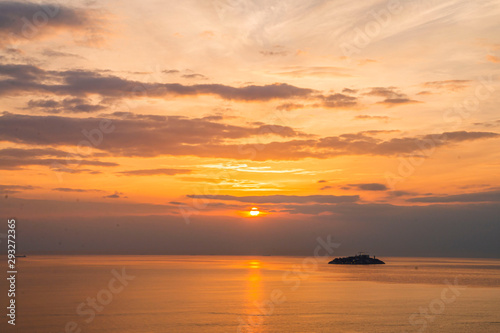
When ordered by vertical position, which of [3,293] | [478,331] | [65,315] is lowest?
[478,331]

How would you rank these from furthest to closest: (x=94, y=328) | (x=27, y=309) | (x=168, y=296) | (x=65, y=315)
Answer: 1. (x=168, y=296)
2. (x=27, y=309)
3. (x=65, y=315)
4. (x=94, y=328)

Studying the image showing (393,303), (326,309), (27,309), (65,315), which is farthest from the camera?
(393,303)

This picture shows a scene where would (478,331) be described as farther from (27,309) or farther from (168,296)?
(27,309)

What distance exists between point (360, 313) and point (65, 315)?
44.5 metres

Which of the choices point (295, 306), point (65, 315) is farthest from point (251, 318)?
point (65, 315)

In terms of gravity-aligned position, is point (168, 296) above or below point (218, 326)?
above

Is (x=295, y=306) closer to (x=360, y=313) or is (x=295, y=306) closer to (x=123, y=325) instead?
(x=360, y=313)

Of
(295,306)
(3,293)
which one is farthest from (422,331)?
(3,293)

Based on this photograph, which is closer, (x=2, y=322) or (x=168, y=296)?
(x=2, y=322)

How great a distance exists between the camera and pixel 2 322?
58938mm

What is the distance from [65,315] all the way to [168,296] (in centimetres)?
2902

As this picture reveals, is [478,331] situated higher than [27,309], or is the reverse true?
[27,309]

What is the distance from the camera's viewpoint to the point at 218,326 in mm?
59969

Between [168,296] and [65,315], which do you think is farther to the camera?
[168,296]
